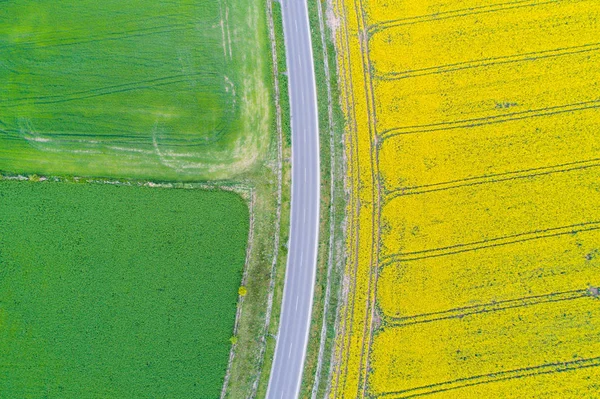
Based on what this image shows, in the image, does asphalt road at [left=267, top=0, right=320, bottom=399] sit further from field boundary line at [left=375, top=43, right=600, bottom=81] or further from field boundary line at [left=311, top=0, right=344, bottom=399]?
field boundary line at [left=375, top=43, right=600, bottom=81]

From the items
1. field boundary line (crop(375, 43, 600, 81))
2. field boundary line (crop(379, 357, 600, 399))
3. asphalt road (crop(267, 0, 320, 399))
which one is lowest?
field boundary line (crop(379, 357, 600, 399))

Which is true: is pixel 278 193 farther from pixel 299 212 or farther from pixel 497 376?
pixel 497 376

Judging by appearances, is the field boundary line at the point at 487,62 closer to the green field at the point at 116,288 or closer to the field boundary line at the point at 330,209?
the field boundary line at the point at 330,209

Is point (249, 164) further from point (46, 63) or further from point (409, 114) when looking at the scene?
point (46, 63)

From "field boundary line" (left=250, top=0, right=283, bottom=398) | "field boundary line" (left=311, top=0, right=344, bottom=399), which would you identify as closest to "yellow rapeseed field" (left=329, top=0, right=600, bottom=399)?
"field boundary line" (left=311, top=0, right=344, bottom=399)

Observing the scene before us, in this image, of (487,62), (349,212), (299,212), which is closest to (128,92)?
(299,212)

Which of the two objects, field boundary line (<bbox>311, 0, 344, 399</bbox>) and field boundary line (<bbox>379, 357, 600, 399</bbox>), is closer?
field boundary line (<bbox>379, 357, 600, 399</bbox>)

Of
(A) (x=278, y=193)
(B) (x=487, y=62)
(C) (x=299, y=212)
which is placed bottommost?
(C) (x=299, y=212)
